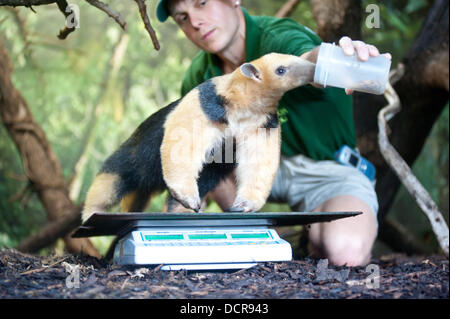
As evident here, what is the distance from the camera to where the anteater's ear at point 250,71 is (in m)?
1.71

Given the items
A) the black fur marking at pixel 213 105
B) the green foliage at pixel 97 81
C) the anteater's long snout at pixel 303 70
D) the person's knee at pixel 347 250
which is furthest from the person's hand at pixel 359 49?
the green foliage at pixel 97 81

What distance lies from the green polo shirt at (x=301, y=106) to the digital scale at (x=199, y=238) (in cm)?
80

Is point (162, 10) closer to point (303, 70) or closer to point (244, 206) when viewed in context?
point (303, 70)

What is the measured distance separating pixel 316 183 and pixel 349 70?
0.88 metres

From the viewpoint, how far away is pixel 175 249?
57.3 inches

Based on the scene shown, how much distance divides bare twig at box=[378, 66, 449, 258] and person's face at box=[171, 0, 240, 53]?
87 cm

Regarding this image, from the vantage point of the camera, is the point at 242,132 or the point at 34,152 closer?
the point at 242,132

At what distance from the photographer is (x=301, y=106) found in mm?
2361

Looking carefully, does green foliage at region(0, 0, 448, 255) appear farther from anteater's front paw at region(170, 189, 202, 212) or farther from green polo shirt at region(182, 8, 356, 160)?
anteater's front paw at region(170, 189, 202, 212)

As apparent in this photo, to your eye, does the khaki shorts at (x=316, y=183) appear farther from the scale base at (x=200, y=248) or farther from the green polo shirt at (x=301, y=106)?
the scale base at (x=200, y=248)

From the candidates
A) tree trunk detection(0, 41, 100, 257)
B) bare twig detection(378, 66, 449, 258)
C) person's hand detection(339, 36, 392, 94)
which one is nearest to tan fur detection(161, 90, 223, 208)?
person's hand detection(339, 36, 392, 94)

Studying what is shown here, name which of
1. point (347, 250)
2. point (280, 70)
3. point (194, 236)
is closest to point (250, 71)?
point (280, 70)

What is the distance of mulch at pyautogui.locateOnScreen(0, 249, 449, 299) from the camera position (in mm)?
1210

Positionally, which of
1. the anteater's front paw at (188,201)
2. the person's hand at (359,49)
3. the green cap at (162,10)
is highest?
the green cap at (162,10)
